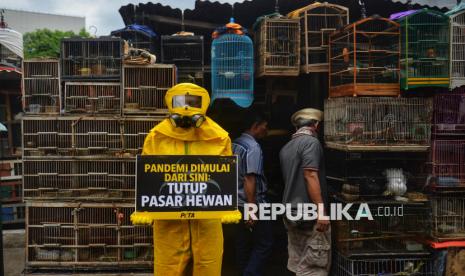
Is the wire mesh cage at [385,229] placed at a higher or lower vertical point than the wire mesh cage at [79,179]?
lower

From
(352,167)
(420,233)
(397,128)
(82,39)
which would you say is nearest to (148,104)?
(82,39)

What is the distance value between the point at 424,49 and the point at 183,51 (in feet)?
10.6

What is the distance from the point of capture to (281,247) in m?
6.78

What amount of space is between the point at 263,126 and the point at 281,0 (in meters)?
2.12

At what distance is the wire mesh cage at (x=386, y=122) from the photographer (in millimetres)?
5039

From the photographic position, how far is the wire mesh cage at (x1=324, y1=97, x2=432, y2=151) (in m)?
5.04

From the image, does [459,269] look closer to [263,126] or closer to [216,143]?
[263,126]

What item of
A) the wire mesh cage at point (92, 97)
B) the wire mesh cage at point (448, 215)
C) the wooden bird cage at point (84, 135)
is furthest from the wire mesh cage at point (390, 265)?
the wire mesh cage at point (92, 97)

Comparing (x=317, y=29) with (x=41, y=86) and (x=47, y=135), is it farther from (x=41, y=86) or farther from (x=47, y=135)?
(x=47, y=135)

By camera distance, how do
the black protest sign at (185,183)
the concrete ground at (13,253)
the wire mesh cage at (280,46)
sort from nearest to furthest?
the black protest sign at (185,183), the wire mesh cage at (280,46), the concrete ground at (13,253)

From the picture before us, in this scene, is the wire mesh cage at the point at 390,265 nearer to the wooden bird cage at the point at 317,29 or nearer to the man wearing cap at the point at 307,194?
the man wearing cap at the point at 307,194

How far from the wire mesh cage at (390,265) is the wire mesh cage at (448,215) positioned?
353 mm

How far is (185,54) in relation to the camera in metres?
6.08

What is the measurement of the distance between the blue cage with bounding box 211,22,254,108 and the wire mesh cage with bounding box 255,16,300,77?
0.23 metres
